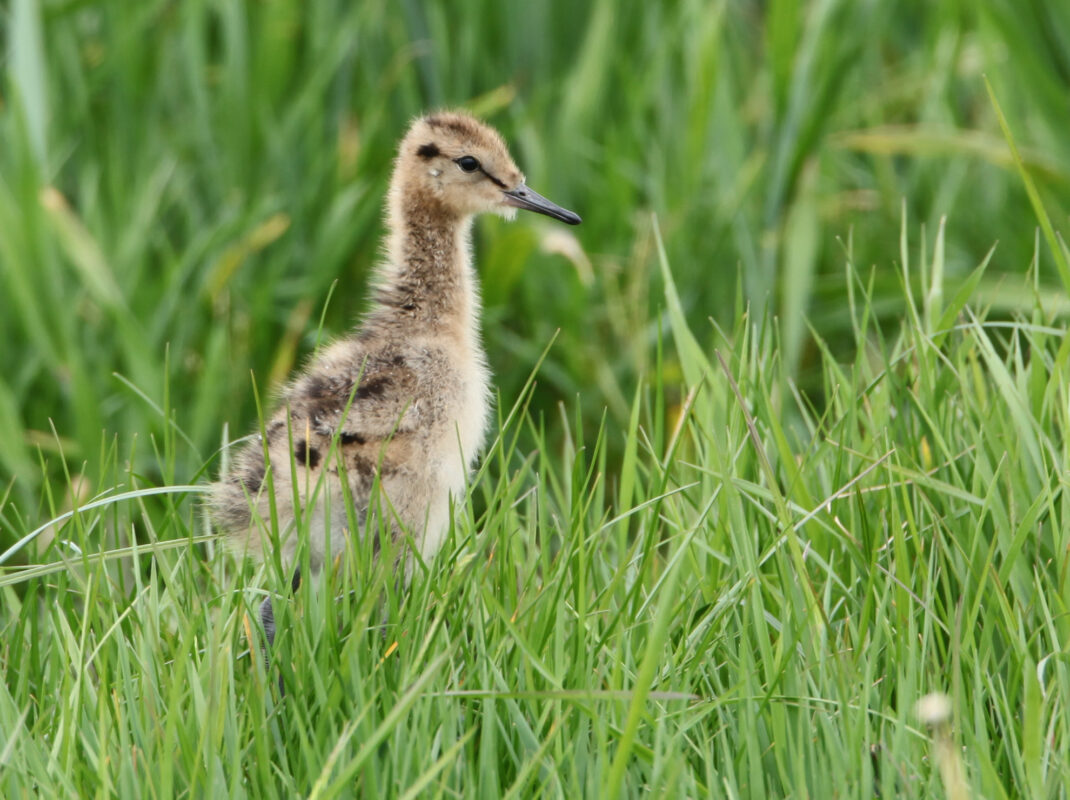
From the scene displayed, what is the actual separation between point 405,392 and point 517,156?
3067mm

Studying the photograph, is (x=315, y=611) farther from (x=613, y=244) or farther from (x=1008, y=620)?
(x=613, y=244)

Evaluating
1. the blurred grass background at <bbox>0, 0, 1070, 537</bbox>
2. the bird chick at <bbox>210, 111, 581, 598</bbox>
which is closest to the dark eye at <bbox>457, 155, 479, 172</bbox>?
the bird chick at <bbox>210, 111, 581, 598</bbox>

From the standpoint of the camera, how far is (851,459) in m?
2.94

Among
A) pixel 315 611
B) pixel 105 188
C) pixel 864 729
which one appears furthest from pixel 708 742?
pixel 105 188

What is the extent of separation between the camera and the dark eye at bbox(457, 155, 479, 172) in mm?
3615

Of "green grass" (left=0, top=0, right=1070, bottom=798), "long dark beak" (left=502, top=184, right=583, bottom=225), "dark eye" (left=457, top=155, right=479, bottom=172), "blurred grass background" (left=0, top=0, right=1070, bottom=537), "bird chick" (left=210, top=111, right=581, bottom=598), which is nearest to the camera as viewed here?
"green grass" (left=0, top=0, right=1070, bottom=798)

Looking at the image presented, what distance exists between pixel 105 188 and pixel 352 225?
1075mm

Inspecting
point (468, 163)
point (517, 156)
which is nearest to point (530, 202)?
point (468, 163)

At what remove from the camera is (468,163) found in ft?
11.9

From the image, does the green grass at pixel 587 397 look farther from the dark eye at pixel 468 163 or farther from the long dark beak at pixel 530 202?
the dark eye at pixel 468 163

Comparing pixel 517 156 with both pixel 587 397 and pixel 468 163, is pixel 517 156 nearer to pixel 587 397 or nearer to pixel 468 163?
pixel 587 397

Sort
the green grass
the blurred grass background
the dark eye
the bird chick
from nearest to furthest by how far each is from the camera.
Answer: the green grass < the bird chick < the dark eye < the blurred grass background

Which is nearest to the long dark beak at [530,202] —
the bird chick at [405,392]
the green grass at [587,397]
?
the bird chick at [405,392]

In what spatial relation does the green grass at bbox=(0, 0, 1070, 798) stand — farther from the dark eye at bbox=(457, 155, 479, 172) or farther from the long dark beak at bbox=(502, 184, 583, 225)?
the dark eye at bbox=(457, 155, 479, 172)
